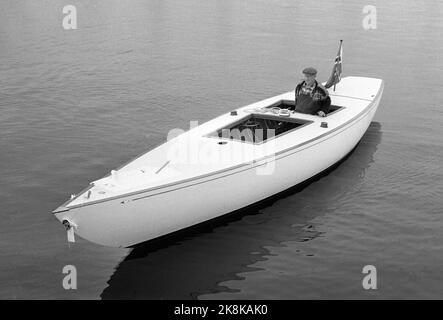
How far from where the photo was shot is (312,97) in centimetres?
1478

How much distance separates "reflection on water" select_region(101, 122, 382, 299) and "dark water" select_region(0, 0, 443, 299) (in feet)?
0.12

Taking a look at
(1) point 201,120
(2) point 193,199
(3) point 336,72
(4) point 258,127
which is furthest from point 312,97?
(2) point 193,199

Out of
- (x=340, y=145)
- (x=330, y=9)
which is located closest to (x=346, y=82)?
(x=340, y=145)

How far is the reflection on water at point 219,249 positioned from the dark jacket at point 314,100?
2098 mm

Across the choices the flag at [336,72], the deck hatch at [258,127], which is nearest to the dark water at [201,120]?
the deck hatch at [258,127]

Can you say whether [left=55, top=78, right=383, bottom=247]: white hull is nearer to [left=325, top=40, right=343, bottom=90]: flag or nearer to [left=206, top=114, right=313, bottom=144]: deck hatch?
[left=206, top=114, right=313, bottom=144]: deck hatch

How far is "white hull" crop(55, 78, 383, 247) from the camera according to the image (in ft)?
31.9

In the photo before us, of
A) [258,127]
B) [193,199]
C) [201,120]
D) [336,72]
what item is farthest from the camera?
[201,120]

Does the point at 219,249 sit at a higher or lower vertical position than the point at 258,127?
lower

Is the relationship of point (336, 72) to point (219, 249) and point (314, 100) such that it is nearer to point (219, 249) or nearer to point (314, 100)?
point (314, 100)

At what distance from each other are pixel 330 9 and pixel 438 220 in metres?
30.0

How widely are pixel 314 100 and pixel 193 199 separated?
5434 millimetres

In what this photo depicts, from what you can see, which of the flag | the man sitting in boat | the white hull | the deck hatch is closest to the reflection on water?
the white hull

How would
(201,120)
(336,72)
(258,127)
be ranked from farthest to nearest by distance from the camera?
(201,120), (336,72), (258,127)
